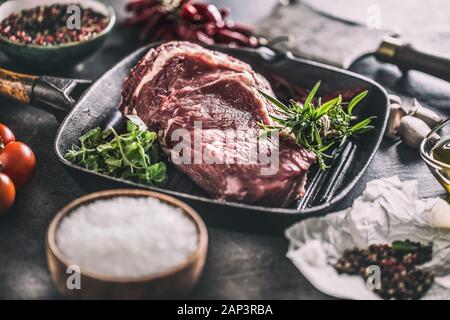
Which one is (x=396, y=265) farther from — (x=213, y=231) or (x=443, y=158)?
(x=213, y=231)

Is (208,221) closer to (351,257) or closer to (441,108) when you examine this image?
(351,257)

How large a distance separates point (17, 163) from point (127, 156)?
529 mm

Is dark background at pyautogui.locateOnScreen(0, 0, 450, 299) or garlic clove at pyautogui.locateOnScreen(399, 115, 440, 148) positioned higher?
garlic clove at pyautogui.locateOnScreen(399, 115, 440, 148)

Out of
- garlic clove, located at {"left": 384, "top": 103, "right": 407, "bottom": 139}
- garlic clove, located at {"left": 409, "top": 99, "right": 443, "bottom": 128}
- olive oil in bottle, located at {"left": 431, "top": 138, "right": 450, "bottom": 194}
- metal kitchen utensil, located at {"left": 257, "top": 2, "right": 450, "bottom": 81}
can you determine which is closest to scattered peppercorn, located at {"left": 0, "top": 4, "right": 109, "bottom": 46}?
metal kitchen utensil, located at {"left": 257, "top": 2, "right": 450, "bottom": 81}

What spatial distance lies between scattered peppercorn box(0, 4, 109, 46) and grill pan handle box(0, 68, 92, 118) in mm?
493

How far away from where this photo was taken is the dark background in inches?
104

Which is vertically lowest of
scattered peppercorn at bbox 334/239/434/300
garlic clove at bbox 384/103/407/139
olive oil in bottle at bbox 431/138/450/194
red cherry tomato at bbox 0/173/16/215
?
red cherry tomato at bbox 0/173/16/215

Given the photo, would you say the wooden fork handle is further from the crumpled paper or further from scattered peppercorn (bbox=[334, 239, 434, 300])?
scattered peppercorn (bbox=[334, 239, 434, 300])

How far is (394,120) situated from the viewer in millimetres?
3510

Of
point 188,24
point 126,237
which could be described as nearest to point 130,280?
point 126,237

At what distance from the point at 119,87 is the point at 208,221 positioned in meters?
1.14

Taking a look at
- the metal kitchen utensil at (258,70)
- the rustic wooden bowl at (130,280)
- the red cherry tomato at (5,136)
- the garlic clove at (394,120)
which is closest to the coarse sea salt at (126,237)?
the rustic wooden bowl at (130,280)

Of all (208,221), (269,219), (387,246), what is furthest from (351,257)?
(208,221)

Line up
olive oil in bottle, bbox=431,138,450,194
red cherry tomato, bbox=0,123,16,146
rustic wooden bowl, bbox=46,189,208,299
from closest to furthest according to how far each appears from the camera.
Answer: rustic wooden bowl, bbox=46,189,208,299 < olive oil in bottle, bbox=431,138,450,194 < red cherry tomato, bbox=0,123,16,146
